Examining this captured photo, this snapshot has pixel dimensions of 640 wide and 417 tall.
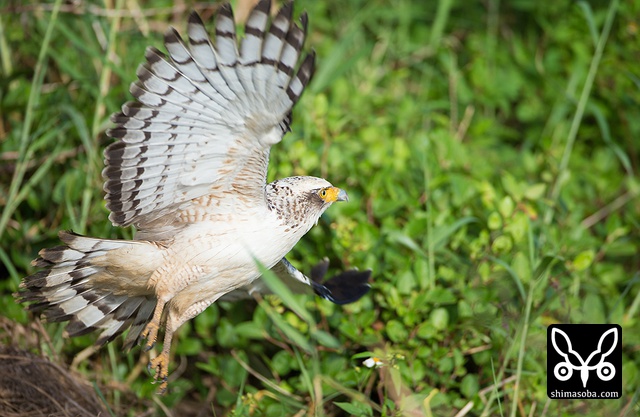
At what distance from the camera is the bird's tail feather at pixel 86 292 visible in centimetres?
330

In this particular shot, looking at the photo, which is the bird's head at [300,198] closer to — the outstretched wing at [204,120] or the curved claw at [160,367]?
the outstretched wing at [204,120]

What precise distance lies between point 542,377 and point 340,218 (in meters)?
1.26

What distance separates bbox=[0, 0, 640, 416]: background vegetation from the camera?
12.0 feet

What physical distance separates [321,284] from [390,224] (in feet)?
1.96

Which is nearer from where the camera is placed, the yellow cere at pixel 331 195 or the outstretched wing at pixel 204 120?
the outstretched wing at pixel 204 120

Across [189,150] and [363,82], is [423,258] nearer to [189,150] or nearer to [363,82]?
[189,150]

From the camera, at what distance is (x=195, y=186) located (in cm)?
327

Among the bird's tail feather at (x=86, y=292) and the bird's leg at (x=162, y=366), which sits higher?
the bird's tail feather at (x=86, y=292)

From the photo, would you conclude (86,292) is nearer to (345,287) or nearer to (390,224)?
(345,287)

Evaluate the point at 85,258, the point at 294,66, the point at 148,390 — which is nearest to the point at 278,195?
the point at 294,66

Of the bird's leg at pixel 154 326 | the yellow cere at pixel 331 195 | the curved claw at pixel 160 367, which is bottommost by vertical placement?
the curved claw at pixel 160 367

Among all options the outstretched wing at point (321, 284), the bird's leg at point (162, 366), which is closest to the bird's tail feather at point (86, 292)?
the bird's leg at point (162, 366)

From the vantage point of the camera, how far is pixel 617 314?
12.9ft

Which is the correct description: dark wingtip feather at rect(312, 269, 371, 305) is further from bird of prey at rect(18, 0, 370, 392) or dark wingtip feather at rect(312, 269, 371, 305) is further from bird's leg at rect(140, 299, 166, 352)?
bird's leg at rect(140, 299, 166, 352)
